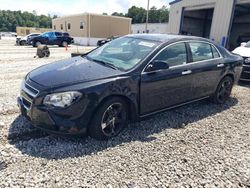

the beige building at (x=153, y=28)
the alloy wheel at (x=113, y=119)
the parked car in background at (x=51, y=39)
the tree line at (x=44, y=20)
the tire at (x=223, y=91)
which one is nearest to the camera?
the alloy wheel at (x=113, y=119)

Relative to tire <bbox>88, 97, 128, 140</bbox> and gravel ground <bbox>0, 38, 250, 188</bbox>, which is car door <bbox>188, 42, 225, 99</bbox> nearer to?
gravel ground <bbox>0, 38, 250, 188</bbox>

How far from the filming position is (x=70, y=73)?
11.8 ft

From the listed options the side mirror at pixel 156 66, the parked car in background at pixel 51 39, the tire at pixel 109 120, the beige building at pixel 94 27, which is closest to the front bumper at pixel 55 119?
the tire at pixel 109 120

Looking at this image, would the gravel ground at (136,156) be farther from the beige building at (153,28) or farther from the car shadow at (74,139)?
the beige building at (153,28)

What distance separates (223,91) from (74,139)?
395cm

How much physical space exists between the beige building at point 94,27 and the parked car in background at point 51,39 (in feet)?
22.3

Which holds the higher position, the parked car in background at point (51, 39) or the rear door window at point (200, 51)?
the rear door window at point (200, 51)

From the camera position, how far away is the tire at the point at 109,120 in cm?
343

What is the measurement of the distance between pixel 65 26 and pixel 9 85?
34614 mm

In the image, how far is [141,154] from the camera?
3.36 m

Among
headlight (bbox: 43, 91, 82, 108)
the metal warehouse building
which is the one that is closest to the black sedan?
headlight (bbox: 43, 91, 82, 108)

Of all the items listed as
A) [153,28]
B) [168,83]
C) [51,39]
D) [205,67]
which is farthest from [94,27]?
[168,83]

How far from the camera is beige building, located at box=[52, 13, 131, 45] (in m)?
31.7

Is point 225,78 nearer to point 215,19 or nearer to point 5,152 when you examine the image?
point 5,152
